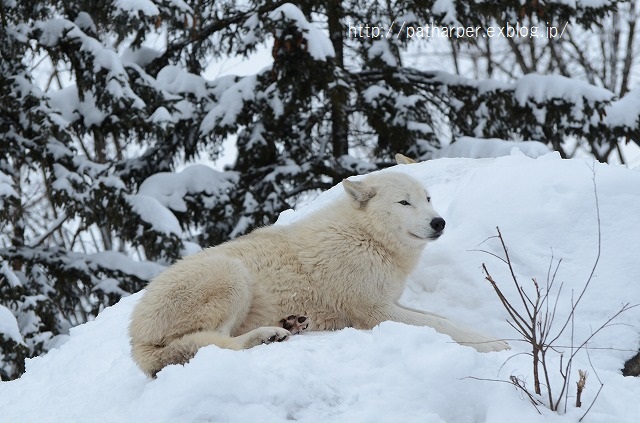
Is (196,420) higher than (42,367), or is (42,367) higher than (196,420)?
(196,420)

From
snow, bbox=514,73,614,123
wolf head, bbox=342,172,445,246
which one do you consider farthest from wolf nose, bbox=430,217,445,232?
snow, bbox=514,73,614,123

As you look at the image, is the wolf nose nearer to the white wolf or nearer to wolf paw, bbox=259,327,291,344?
the white wolf

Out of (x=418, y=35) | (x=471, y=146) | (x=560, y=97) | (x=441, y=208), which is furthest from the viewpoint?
(x=418, y=35)

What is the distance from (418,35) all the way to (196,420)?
32.9 feet

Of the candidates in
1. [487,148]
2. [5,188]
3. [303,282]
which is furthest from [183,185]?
[303,282]

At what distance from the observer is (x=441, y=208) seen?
6.11 meters

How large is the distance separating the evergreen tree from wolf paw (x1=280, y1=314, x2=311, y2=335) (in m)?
5.26

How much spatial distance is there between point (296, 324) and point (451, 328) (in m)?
0.97

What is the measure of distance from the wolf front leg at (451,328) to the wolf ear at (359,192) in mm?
869

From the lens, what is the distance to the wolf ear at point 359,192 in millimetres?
5156

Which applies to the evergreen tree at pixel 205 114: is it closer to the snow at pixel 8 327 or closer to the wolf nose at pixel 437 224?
the snow at pixel 8 327

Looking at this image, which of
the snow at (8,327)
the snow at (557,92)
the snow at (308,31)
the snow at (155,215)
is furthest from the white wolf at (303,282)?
the snow at (557,92)

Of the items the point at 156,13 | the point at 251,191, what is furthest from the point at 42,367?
the point at 251,191

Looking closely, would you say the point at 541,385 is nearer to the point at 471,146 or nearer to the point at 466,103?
the point at 471,146
